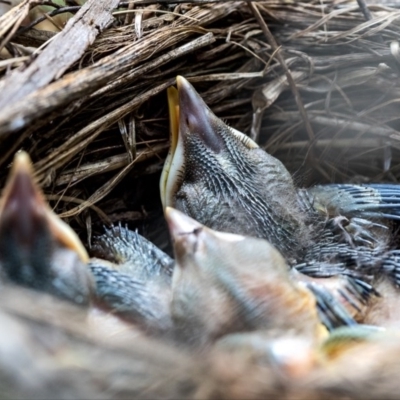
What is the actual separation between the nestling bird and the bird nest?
80 mm

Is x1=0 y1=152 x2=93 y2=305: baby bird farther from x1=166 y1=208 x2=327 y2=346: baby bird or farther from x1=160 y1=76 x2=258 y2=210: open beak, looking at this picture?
x1=160 y1=76 x2=258 y2=210: open beak

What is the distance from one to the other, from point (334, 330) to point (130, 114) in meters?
0.46

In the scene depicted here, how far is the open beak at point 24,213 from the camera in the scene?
1.87 feet

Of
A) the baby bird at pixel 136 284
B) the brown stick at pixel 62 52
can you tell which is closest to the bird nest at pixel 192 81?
the brown stick at pixel 62 52

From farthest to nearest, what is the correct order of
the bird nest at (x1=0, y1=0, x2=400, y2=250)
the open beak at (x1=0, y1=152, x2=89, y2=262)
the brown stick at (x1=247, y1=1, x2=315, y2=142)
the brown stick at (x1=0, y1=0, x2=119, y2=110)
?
1. the brown stick at (x1=247, y1=1, x2=315, y2=142)
2. the bird nest at (x1=0, y1=0, x2=400, y2=250)
3. the brown stick at (x1=0, y1=0, x2=119, y2=110)
4. the open beak at (x1=0, y1=152, x2=89, y2=262)

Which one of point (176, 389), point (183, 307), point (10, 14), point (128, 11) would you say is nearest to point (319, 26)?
point (128, 11)

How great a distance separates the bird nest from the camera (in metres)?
0.81

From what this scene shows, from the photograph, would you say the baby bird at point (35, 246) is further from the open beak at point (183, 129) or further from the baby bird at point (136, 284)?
the open beak at point (183, 129)

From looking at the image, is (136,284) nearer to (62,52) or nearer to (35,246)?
(35,246)

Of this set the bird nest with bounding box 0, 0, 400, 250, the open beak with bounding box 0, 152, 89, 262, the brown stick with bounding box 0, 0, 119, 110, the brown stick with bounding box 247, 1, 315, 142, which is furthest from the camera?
the brown stick with bounding box 247, 1, 315, 142

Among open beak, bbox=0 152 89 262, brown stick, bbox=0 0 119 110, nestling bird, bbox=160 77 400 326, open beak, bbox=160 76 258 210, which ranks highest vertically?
brown stick, bbox=0 0 119 110

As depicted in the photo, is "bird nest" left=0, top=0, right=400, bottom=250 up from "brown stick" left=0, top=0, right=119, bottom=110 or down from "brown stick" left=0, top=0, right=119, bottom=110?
down

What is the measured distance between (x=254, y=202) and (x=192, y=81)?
239mm

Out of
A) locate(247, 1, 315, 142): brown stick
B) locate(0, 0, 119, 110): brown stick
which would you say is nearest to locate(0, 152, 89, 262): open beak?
locate(0, 0, 119, 110): brown stick
